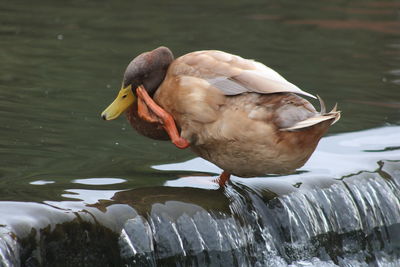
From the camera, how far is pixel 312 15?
13664 millimetres

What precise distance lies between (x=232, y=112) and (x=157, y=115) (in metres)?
0.45

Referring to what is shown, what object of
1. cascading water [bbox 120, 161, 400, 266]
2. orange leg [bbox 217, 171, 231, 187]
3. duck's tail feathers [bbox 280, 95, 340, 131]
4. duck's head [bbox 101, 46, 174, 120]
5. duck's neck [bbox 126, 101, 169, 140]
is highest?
duck's head [bbox 101, 46, 174, 120]

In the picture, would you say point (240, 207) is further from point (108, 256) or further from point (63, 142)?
point (63, 142)

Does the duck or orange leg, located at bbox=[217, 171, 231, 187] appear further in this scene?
orange leg, located at bbox=[217, 171, 231, 187]

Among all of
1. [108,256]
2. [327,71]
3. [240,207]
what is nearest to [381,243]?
[240,207]

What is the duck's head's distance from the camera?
5.41m

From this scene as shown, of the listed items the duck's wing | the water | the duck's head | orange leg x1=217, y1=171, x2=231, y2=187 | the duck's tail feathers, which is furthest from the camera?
orange leg x1=217, y1=171, x2=231, y2=187

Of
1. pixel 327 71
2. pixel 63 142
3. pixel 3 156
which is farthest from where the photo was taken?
pixel 327 71

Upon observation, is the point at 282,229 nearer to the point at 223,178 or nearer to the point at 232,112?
the point at 223,178

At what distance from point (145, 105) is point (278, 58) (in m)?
5.37

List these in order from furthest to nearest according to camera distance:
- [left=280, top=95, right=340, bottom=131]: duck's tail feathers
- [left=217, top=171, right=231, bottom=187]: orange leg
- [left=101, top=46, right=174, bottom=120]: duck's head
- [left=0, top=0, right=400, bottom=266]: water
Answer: [left=217, top=171, right=231, bottom=187]: orange leg, [left=101, top=46, right=174, bottom=120]: duck's head, [left=0, top=0, right=400, bottom=266]: water, [left=280, top=95, right=340, bottom=131]: duck's tail feathers

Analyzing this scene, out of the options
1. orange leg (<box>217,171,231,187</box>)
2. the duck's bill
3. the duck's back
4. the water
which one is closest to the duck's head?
the duck's bill

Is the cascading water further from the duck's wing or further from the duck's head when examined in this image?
the duck's wing

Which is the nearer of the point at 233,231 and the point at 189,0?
the point at 233,231
